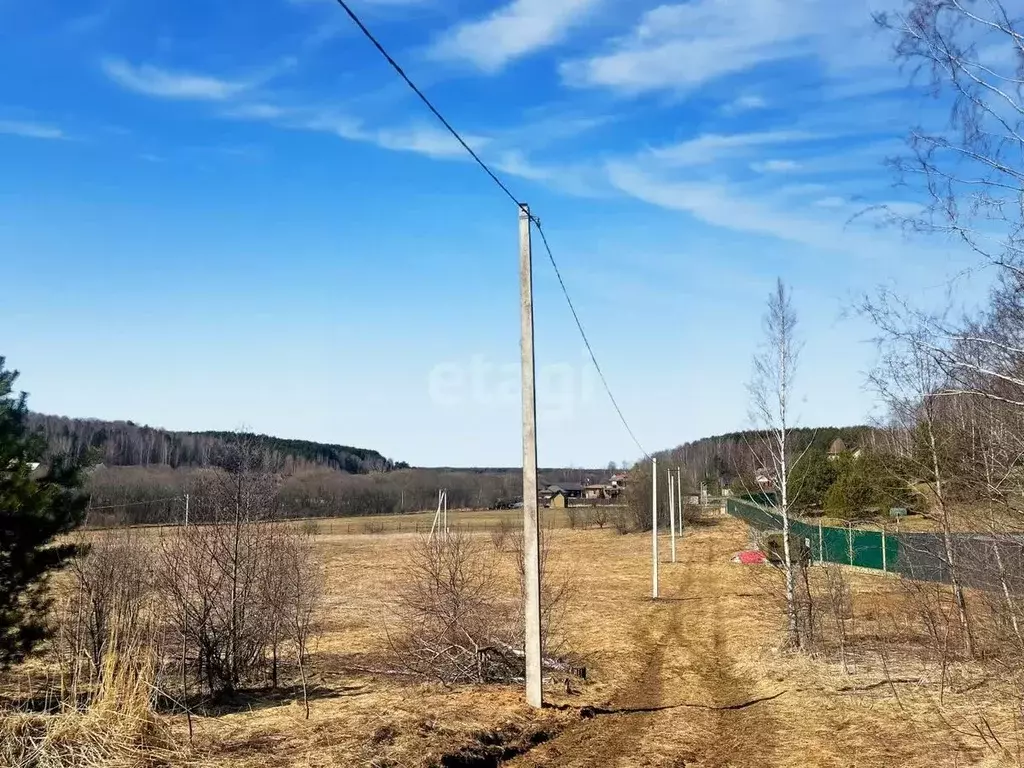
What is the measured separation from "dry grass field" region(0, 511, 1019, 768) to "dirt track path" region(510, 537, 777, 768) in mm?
31

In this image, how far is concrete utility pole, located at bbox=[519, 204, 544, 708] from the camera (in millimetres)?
9258

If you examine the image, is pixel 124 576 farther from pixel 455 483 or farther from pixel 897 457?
pixel 455 483

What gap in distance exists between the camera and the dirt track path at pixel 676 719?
317 inches

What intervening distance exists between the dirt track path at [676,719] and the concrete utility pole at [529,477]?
0.84 meters

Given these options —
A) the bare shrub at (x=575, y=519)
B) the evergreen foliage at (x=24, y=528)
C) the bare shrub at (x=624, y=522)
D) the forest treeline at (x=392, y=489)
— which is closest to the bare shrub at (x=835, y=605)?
the evergreen foliage at (x=24, y=528)

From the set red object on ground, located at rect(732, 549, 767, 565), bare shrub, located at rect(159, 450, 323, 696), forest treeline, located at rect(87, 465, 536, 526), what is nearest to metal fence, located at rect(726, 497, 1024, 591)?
bare shrub, located at rect(159, 450, 323, 696)

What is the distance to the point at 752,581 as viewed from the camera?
26094mm

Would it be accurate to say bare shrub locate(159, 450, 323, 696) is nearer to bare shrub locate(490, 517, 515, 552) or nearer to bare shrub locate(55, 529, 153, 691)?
bare shrub locate(55, 529, 153, 691)

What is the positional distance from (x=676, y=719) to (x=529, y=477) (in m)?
3.34

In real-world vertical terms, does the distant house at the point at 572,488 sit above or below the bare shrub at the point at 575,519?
above

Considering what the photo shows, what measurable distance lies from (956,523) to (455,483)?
112499mm

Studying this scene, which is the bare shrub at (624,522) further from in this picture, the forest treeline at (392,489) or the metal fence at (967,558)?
the metal fence at (967,558)

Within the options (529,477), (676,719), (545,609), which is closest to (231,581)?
(545,609)

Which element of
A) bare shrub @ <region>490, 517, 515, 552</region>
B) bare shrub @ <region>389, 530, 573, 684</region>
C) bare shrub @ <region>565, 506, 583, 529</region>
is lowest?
bare shrub @ <region>565, 506, 583, 529</region>
